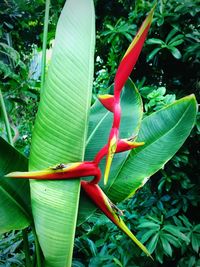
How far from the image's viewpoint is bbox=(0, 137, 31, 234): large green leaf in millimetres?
633

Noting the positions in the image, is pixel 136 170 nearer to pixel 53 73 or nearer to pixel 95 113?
pixel 95 113

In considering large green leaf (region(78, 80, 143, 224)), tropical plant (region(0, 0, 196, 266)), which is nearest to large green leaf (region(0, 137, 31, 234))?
tropical plant (region(0, 0, 196, 266))

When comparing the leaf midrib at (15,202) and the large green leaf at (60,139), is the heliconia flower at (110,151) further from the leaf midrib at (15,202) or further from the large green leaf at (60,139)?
the leaf midrib at (15,202)

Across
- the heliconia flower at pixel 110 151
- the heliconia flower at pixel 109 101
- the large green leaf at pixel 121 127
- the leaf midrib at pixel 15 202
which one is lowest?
the leaf midrib at pixel 15 202

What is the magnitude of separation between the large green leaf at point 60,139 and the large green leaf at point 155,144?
202 millimetres

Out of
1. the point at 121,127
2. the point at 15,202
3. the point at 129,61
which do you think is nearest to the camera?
the point at 129,61

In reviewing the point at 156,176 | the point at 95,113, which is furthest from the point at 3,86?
the point at 156,176

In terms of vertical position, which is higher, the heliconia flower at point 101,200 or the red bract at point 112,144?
the red bract at point 112,144

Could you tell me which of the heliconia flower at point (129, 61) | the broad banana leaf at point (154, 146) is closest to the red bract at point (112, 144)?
the heliconia flower at point (129, 61)

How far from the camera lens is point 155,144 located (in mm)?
835

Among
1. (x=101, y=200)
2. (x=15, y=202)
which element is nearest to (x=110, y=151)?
(x=101, y=200)

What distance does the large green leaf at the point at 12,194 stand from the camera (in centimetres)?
63

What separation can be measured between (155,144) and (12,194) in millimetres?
377

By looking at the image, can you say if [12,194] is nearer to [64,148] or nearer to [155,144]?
[64,148]
